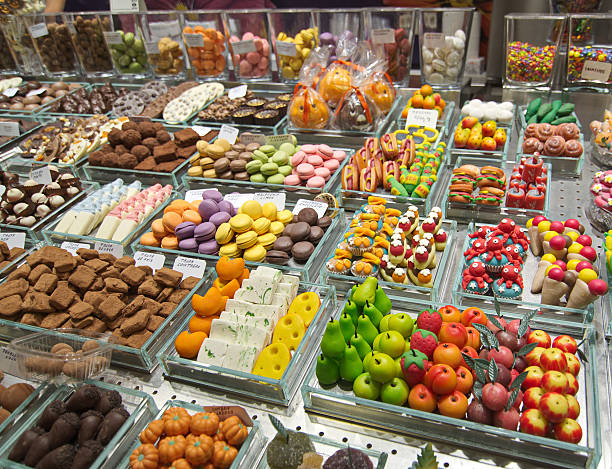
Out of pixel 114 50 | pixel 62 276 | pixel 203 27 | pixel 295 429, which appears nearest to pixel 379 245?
pixel 295 429

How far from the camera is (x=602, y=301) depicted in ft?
6.07

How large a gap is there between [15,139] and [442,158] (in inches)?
119

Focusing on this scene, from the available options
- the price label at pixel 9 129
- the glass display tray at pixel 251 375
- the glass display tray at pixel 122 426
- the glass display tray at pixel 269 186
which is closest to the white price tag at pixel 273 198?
the glass display tray at pixel 269 186

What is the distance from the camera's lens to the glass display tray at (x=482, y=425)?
1357mm

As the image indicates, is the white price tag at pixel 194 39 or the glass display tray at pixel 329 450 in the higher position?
the white price tag at pixel 194 39

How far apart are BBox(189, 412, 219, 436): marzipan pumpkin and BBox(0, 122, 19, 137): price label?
3077 millimetres

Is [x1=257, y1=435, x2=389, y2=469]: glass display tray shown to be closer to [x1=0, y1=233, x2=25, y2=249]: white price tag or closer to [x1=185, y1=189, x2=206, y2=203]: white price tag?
[x1=185, y1=189, x2=206, y2=203]: white price tag

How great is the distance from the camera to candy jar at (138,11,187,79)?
12.9 feet

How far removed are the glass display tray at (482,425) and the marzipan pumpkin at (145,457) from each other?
476 millimetres

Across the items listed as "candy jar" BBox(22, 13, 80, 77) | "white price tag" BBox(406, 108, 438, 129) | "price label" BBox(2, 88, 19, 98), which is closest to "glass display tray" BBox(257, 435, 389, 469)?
"white price tag" BBox(406, 108, 438, 129)

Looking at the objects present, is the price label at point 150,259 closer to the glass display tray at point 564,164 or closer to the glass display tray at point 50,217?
the glass display tray at point 50,217

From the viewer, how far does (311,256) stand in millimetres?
2150

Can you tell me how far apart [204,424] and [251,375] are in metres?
0.23

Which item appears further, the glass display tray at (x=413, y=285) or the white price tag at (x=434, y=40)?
the white price tag at (x=434, y=40)
